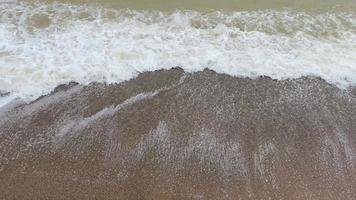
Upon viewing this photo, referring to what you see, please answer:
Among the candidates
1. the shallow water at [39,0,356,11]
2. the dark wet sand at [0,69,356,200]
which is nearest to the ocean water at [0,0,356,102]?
the shallow water at [39,0,356,11]

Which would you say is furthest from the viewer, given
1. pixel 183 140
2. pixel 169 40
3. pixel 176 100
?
pixel 169 40

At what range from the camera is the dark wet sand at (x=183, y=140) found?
21.6 ft

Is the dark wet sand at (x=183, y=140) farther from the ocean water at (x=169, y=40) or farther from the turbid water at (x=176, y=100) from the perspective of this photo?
the ocean water at (x=169, y=40)

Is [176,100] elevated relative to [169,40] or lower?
lower

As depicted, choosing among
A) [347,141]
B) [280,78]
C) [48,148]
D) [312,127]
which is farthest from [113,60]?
[347,141]

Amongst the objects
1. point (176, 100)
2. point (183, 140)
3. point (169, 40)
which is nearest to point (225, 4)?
point (169, 40)

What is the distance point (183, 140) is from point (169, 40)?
118 inches

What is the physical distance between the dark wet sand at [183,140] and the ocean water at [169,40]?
37cm

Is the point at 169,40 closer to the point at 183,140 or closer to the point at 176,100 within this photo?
the point at 176,100

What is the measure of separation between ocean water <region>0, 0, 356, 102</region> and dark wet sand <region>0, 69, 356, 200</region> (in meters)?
0.37

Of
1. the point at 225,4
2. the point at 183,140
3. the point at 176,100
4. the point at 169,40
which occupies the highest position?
the point at 225,4

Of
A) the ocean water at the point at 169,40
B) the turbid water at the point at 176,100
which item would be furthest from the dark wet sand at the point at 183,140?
the ocean water at the point at 169,40

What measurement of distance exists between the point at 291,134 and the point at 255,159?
0.89 m

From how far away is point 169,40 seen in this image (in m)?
9.64
